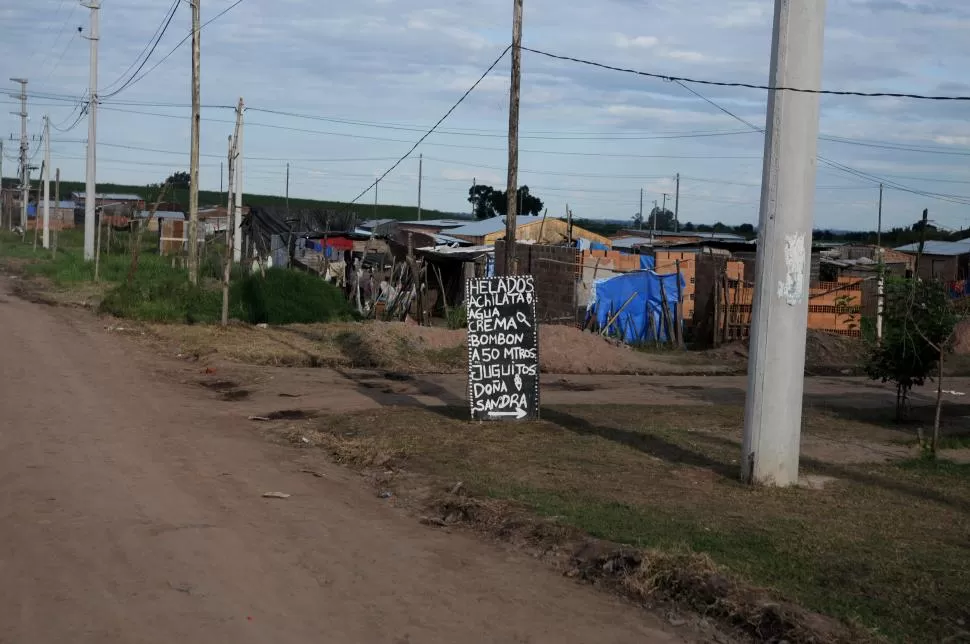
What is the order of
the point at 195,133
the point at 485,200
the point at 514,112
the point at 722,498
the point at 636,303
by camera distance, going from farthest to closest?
the point at 485,200, the point at 195,133, the point at 636,303, the point at 514,112, the point at 722,498

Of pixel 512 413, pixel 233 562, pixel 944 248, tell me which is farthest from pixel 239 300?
pixel 944 248

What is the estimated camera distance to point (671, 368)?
2166 centimetres

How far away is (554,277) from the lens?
26.7 meters

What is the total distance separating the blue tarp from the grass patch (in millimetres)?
11325

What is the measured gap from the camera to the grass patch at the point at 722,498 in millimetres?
6695

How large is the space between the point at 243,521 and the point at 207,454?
9.51ft

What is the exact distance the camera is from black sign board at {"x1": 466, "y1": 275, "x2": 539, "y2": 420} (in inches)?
520

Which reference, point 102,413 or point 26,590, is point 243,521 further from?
point 102,413

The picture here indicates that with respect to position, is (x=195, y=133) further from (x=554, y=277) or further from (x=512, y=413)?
(x=512, y=413)

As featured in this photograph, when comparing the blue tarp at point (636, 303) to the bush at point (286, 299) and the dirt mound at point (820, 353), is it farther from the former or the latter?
the bush at point (286, 299)

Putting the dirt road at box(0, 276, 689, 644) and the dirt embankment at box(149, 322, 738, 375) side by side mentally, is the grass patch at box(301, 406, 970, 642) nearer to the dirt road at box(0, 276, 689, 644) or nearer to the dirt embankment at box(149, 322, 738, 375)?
the dirt road at box(0, 276, 689, 644)

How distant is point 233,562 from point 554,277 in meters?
20.4

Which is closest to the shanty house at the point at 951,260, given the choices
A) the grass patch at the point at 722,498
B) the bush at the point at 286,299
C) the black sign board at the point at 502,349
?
the bush at the point at 286,299

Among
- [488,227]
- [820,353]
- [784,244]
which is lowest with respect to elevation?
[820,353]
